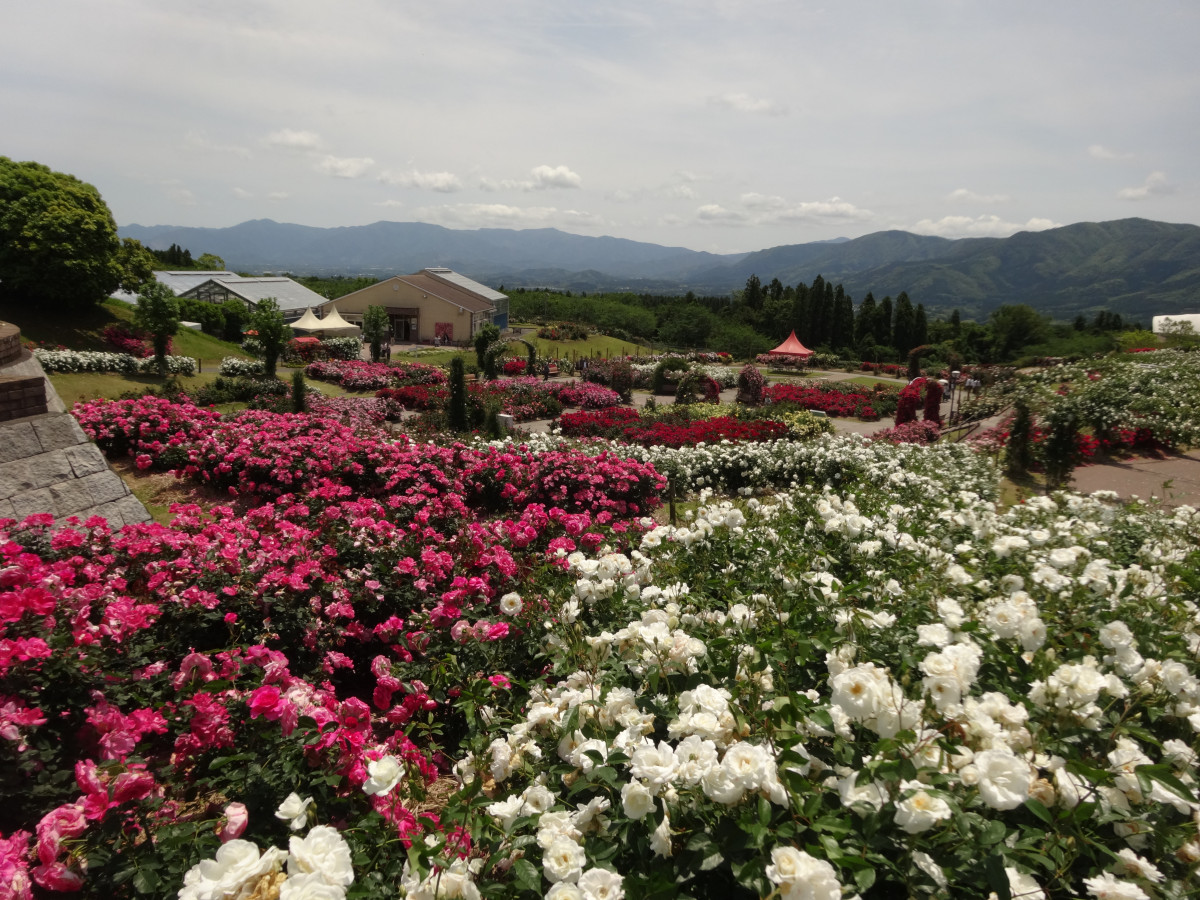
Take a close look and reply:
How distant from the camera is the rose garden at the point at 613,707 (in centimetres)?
154

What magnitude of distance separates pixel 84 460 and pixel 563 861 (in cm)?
685

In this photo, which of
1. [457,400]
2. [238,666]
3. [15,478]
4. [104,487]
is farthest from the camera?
[457,400]

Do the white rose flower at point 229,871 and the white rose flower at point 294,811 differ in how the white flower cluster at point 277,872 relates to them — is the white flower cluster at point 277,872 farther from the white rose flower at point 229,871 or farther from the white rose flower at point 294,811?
the white rose flower at point 294,811

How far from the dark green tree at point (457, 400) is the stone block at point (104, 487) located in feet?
26.5

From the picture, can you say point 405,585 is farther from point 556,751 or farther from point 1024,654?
point 1024,654

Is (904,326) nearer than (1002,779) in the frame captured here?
No

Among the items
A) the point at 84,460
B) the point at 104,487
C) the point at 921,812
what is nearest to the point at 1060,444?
the point at 921,812

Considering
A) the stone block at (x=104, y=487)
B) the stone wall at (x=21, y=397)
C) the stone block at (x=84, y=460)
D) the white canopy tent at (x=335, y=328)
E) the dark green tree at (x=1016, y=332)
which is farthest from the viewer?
the dark green tree at (x=1016, y=332)

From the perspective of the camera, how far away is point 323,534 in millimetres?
5062

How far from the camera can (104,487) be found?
6.29m

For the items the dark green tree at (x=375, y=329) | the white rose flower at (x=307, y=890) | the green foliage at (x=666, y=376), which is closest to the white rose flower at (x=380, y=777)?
the white rose flower at (x=307, y=890)

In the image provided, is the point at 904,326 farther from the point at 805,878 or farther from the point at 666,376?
the point at 805,878

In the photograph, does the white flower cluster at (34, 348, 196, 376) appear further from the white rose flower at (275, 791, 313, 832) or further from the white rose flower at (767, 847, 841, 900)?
the white rose flower at (767, 847, 841, 900)

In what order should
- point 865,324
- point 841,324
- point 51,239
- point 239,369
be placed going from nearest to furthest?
point 51,239 < point 239,369 < point 865,324 < point 841,324
